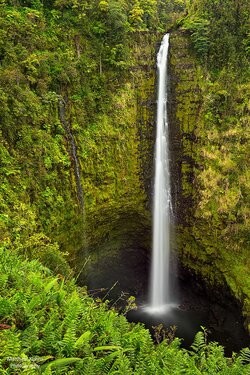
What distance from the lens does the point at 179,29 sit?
20.2m

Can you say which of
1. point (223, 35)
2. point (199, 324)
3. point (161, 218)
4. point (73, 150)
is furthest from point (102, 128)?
point (199, 324)

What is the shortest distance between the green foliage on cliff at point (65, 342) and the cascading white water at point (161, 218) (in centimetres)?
1293

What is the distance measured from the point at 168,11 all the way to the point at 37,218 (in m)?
22.8

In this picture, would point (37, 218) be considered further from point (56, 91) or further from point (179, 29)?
point (179, 29)

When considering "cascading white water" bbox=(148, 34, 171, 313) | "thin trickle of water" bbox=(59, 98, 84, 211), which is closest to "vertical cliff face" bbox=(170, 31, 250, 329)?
"cascading white water" bbox=(148, 34, 171, 313)

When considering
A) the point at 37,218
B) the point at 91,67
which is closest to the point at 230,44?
the point at 91,67

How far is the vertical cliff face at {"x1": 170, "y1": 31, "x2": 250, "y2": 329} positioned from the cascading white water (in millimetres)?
578

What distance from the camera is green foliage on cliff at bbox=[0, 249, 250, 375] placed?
10.6ft

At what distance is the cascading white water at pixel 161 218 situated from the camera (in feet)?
59.4

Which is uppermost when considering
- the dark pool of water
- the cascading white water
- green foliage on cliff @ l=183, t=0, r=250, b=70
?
green foliage on cliff @ l=183, t=0, r=250, b=70

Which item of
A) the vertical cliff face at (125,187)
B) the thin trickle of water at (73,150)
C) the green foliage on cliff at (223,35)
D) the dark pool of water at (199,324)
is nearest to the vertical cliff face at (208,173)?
the green foliage on cliff at (223,35)

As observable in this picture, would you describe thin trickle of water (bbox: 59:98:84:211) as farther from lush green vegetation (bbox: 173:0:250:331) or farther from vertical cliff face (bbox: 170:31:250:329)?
lush green vegetation (bbox: 173:0:250:331)

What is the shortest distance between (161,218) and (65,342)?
1486 centimetres

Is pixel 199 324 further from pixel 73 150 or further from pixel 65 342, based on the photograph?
pixel 65 342
